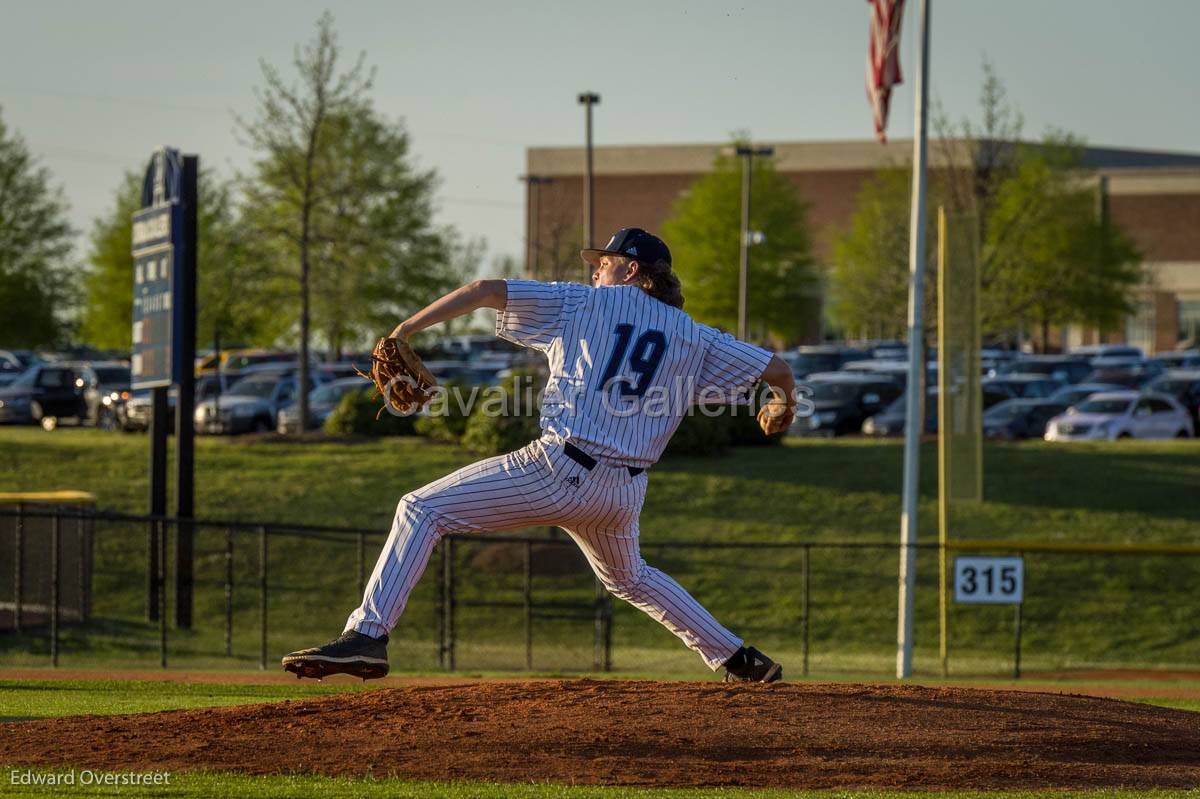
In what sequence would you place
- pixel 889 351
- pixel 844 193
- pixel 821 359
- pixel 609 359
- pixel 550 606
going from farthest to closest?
pixel 844 193
pixel 889 351
pixel 821 359
pixel 550 606
pixel 609 359

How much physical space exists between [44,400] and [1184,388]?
Result: 27.3m

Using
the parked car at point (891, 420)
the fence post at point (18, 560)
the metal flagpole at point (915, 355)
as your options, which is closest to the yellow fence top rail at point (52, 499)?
the fence post at point (18, 560)

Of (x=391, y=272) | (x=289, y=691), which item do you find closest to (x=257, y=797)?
(x=289, y=691)

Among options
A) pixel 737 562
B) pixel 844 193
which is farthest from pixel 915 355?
pixel 844 193

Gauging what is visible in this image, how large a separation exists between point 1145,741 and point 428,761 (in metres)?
3.34

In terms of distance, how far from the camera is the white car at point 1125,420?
3588 cm

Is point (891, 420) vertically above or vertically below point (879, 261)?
below

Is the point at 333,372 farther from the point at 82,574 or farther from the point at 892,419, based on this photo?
the point at 82,574

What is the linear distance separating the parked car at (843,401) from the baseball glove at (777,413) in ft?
93.7

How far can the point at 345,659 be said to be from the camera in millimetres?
6719

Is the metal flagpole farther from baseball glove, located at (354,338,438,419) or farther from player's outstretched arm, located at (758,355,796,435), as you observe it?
baseball glove, located at (354,338,438,419)

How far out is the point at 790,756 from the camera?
6992mm

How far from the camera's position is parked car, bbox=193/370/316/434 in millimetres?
34875

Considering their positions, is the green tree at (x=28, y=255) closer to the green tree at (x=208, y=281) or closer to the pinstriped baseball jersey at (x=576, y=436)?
the green tree at (x=208, y=281)
